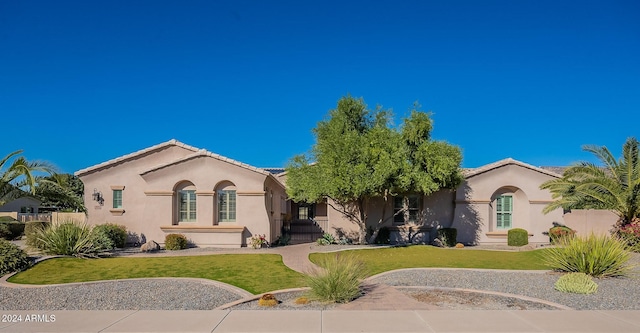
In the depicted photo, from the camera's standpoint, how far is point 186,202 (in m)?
22.2

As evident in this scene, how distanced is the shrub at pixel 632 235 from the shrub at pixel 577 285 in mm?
10042

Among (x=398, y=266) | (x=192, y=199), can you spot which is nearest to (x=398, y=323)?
(x=398, y=266)

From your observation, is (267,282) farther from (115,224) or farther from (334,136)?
(115,224)

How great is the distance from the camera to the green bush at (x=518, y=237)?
2378 cm

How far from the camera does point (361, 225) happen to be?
23.0 meters

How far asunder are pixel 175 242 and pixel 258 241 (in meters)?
3.72

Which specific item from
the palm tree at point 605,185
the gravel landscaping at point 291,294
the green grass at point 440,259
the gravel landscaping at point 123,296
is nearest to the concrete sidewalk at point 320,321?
the gravel landscaping at point 291,294

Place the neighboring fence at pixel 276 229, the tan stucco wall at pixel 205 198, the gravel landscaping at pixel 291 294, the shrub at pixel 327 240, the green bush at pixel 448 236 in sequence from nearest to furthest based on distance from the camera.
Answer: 1. the gravel landscaping at pixel 291 294
2. the tan stucco wall at pixel 205 198
3. the shrub at pixel 327 240
4. the neighboring fence at pixel 276 229
5. the green bush at pixel 448 236

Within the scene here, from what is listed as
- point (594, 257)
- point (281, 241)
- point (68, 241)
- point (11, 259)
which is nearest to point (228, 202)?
point (281, 241)

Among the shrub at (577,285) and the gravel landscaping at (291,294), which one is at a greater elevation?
the shrub at (577,285)

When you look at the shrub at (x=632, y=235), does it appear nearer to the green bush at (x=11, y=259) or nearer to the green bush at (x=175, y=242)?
the green bush at (x=175, y=242)

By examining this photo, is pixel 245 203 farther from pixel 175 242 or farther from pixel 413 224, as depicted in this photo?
pixel 413 224

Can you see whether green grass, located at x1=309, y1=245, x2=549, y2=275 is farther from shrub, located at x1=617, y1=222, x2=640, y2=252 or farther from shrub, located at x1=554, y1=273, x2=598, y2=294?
shrub, located at x1=554, y1=273, x2=598, y2=294

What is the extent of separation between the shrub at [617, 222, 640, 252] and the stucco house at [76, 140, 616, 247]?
111 inches
